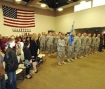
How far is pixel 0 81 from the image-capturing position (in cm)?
258

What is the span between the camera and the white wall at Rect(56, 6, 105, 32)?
989cm

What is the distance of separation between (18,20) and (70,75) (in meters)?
7.37

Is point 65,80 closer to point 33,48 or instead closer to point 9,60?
point 33,48

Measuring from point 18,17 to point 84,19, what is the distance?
559 cm

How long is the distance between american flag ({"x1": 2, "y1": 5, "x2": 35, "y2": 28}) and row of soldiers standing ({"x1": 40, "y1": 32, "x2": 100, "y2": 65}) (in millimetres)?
2476

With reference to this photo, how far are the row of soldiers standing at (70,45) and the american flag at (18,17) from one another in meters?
2.48

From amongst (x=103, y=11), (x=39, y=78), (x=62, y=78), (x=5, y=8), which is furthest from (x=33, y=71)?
(x=103, y=11)

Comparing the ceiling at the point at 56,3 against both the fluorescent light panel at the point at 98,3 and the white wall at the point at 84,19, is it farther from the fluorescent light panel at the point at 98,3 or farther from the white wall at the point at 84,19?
the fluorescent light panel at the point at 98,3

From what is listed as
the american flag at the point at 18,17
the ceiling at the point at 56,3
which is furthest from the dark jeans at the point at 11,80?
the ceiling at the point at 56,3

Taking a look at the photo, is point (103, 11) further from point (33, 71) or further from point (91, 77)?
point (33, 71)

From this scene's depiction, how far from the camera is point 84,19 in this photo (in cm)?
1095

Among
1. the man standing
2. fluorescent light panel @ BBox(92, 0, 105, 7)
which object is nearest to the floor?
the man standing

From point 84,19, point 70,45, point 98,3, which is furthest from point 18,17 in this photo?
point 98,3

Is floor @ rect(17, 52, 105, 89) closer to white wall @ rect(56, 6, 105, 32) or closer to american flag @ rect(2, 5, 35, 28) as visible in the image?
american flag @ rect(2, 5, 35, 28)
